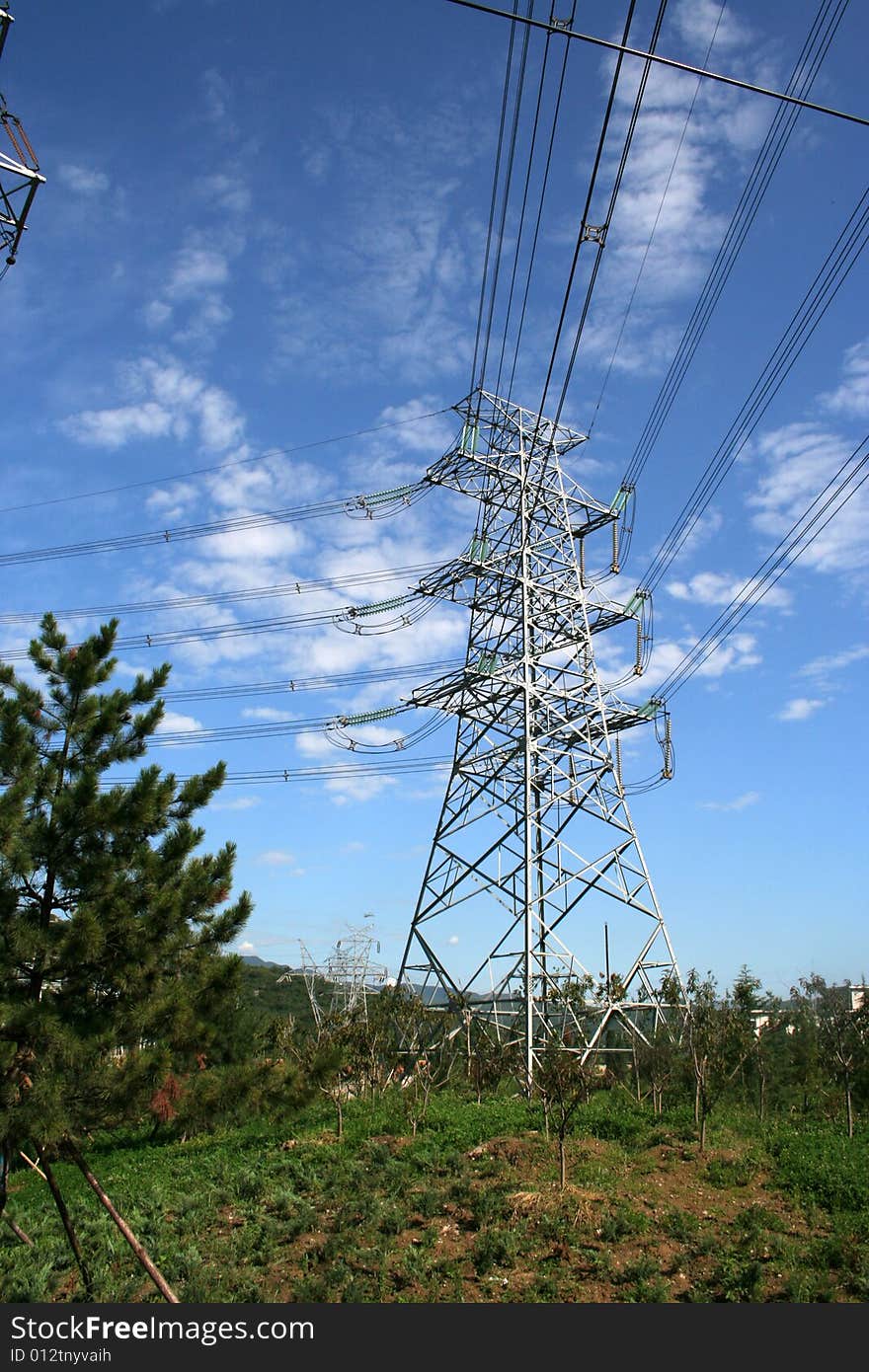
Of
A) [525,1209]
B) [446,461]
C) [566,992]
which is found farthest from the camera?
[446,461]

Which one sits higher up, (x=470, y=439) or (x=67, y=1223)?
(x=470, y=439)

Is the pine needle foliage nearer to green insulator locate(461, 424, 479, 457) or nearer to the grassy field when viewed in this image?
the grassy field

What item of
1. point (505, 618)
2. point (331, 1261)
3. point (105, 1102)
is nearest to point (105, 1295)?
point (331, 1261)

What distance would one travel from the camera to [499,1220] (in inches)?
531

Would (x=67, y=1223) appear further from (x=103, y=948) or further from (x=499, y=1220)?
(x=499, y=1220)

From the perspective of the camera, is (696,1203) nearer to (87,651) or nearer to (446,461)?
(87,651)

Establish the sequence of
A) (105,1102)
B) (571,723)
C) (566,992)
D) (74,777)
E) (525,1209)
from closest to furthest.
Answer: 1. (105,1102)
2. (74,777)
3. (525,1209)
4. (566,992)
5. (571,723)

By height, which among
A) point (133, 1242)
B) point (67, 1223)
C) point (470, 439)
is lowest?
point (67, 1223)

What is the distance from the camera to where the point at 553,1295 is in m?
11.2

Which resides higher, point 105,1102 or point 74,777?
point 74,777

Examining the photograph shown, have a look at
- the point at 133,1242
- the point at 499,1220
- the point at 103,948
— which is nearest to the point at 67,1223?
the point at 133,1242

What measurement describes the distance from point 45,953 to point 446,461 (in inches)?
752

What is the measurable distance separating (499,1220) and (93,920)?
7.82m

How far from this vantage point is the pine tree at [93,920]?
1038cm
